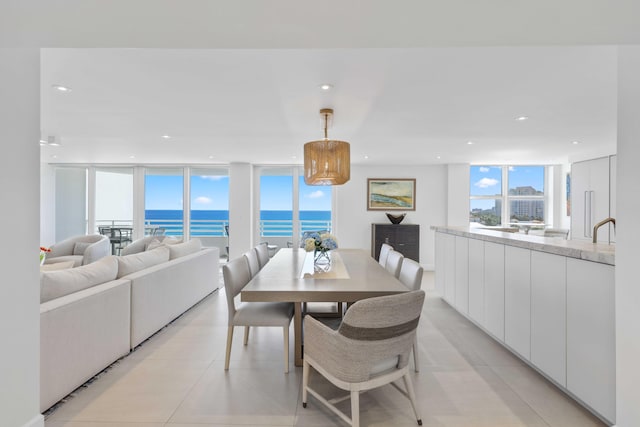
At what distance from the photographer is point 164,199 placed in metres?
6.96

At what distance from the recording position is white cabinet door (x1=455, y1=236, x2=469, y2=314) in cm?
334

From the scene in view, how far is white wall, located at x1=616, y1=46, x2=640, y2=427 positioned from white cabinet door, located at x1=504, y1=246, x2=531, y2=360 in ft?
2.38

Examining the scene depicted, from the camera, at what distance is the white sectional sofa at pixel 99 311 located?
185cm

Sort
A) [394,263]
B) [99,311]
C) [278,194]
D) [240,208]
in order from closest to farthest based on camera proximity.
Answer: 1. [99,311]
2. [394,263]
3. [240,208]
4. [278,194]

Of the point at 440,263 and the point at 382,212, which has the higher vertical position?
the point at 382,212

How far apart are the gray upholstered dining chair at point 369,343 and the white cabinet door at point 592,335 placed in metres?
1.03

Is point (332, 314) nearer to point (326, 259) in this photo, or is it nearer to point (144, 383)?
point (326, 259)

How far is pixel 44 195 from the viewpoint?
6625 millimetres

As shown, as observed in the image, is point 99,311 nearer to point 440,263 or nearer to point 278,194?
point 440,263

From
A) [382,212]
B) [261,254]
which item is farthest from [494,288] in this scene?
[382,212]

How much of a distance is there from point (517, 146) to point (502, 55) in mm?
3289

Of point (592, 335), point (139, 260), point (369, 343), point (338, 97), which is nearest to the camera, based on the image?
point (369, 343)

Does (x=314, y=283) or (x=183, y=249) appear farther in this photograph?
(x=183, y=249)

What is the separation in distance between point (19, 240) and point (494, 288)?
131 inches
